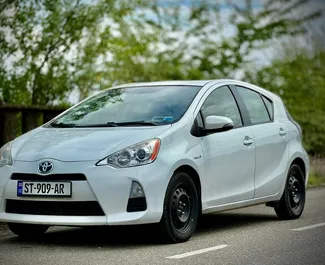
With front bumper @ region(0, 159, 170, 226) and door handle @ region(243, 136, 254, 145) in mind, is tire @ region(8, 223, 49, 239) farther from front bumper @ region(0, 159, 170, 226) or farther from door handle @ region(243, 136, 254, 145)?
door handle @ region(243, 136, 254, 145)

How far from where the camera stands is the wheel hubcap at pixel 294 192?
425 inches

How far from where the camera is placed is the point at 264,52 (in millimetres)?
22734

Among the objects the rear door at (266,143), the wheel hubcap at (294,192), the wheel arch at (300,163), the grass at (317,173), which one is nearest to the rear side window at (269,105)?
the rear door at (266,143)

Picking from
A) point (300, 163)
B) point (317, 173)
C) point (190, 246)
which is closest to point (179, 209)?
point (190, 246)

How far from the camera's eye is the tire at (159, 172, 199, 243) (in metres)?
8.31

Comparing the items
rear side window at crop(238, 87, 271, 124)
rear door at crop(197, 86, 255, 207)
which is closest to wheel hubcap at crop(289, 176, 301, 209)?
rear side window at crop(238, 87, 271, 124)

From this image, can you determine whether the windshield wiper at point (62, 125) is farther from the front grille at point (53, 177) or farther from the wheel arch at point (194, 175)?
the wheel arch at point (194, 175)

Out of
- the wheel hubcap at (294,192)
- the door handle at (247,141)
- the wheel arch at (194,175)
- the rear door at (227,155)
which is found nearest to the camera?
the wheel arch at (194,175)

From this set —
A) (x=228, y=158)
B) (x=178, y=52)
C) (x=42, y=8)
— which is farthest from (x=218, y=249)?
(x=178, y=52)

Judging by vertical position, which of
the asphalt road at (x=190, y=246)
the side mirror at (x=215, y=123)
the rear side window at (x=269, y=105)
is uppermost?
the rear side window at (x=269, y=105)

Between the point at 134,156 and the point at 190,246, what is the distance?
3.23ft

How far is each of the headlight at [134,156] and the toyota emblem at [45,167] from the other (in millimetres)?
433

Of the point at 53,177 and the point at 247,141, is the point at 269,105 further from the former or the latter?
the point at 53,177

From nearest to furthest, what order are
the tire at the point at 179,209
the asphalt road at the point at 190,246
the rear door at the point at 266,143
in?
the asphalt road at the point at 190,246 < the tire at the point at 179,209 < the rear door at the point at 266,143
